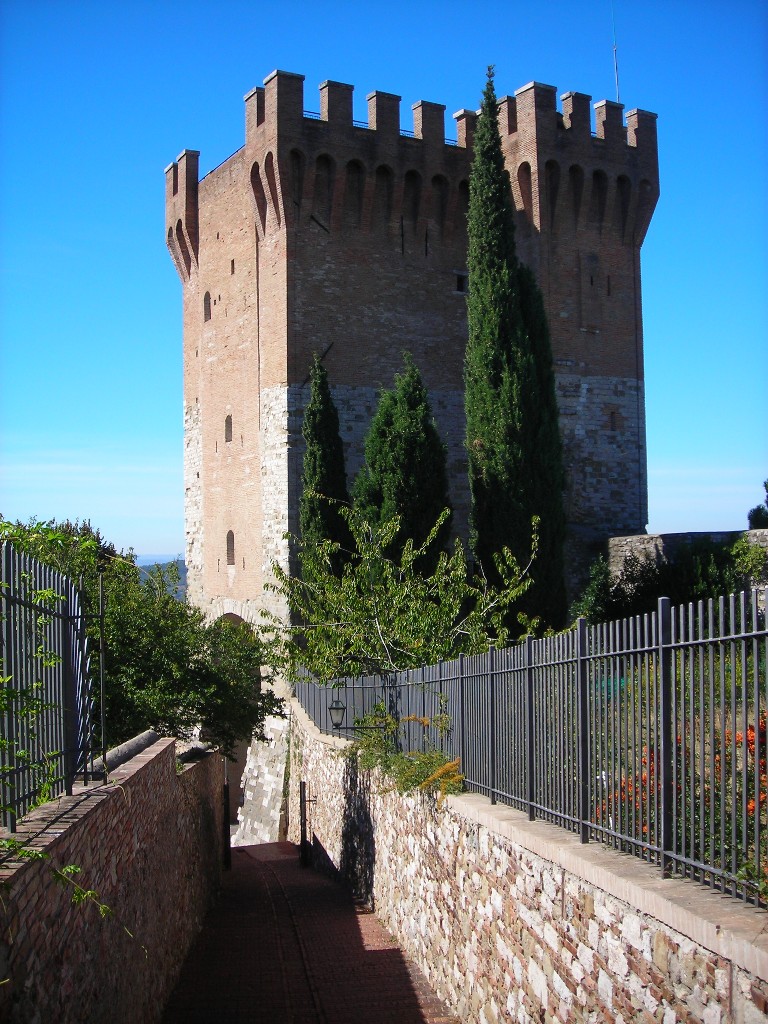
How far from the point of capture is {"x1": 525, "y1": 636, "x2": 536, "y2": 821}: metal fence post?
23.8 feet

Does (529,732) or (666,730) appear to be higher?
(666,730)

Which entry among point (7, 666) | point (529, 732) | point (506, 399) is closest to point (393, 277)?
point (506, 399)

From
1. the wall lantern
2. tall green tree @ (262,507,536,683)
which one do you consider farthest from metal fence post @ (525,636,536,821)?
the wall lantern

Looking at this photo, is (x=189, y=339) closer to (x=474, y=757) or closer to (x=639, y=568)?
(x=639, y=568)

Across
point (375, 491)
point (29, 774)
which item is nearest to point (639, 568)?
point (375, 491)

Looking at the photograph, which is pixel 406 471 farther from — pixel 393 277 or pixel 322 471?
pixel 393 277

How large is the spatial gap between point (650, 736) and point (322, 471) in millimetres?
18835

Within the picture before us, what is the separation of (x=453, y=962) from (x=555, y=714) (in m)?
2.55

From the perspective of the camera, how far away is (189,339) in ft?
105

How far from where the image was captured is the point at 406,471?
73.9 feet

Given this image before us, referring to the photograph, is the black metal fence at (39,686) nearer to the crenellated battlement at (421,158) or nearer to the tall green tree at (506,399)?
the tall green tree at (506,399)

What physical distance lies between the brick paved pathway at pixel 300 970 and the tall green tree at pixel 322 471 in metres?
9.04

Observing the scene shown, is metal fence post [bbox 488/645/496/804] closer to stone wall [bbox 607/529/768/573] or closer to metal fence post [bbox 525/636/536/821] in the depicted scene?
metal fence post [bbox 525/636/536/821]

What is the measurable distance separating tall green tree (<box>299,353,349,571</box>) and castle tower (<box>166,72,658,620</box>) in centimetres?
145
